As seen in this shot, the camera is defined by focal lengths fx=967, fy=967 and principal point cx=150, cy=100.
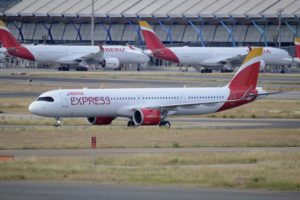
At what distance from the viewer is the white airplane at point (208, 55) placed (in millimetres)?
134250

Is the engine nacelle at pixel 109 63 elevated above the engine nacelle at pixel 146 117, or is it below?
above

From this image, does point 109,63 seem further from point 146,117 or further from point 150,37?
point 146,117

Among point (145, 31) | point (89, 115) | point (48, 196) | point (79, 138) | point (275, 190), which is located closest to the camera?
point (48, 196)

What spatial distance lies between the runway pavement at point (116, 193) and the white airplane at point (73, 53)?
10481cm

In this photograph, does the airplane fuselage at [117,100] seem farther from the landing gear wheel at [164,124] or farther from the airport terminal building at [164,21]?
the airport terminal building at [164,21]

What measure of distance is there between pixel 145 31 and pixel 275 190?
100430mm

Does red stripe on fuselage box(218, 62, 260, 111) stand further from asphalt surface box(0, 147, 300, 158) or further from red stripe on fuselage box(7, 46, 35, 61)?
red stripe on fuselage box(7, 46, 35, 61)

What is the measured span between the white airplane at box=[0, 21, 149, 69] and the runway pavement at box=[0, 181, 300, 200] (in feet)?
344

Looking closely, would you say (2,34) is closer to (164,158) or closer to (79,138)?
(79,138)

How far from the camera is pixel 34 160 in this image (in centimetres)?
3769

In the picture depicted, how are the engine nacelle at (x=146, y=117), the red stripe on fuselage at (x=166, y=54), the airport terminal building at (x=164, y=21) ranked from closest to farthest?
1. the engine nacelle at (x=146, y=117)
2. the red stripe on fuselage at (x=166, y=54)
3. the airport terminal building at (x=164, y=21)

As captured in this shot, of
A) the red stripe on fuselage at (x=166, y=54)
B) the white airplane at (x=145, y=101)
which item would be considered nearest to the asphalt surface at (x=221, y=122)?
the white airplane at (x=145, y=101)

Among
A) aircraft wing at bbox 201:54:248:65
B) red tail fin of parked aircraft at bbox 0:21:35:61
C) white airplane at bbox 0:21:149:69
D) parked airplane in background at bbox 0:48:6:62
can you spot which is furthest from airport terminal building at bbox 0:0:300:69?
red tail fin of parked aircraft at bbox 0:21:35:61

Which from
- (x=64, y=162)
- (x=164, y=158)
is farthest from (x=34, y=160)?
(x=164, y=158)
